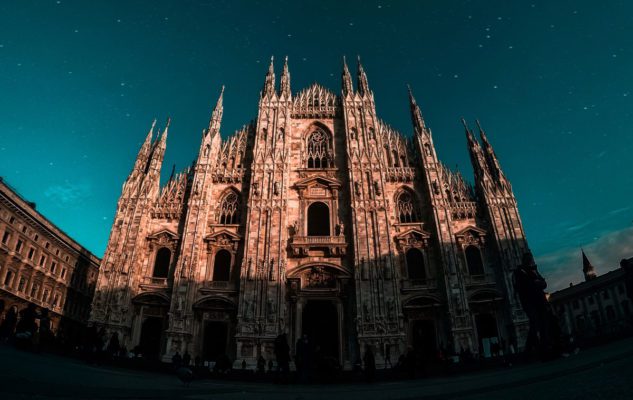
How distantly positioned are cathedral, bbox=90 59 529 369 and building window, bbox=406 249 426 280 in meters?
0.08

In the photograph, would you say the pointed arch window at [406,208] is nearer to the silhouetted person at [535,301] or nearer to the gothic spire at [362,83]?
the gothic spire at [362,83]

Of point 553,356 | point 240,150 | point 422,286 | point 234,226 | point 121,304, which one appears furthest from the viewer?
point 240,150

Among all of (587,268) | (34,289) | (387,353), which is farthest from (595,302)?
(34,289)

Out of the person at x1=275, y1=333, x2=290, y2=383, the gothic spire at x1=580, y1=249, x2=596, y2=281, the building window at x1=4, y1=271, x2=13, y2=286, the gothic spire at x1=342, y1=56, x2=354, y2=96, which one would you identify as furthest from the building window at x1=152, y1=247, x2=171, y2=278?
the gothic spire at x1=580, y1=249, x2=596, y2=281

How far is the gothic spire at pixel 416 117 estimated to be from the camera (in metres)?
25.2

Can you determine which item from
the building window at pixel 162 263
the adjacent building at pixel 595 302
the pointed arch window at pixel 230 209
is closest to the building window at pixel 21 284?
the building window at pixel 162 263

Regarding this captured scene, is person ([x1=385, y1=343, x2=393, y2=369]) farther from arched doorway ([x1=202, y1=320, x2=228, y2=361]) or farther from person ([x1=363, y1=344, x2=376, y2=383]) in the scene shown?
arched doorway ([x1=202, y1=320, x2=228, y2=361])

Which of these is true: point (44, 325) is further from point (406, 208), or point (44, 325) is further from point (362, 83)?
point (362, 83)

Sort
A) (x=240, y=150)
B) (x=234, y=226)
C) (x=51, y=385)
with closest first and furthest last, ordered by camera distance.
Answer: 1. (x=51, y=385)
2. (x=234, y=226)
3. (x=240, y=150)

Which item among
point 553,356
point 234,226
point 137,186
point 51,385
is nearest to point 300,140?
point 234,226

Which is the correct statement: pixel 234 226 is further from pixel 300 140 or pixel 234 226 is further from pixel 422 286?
pixel 422 286

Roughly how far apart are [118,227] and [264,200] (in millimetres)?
8925

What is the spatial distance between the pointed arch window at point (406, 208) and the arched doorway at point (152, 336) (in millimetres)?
15820

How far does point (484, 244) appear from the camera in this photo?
2128cm
